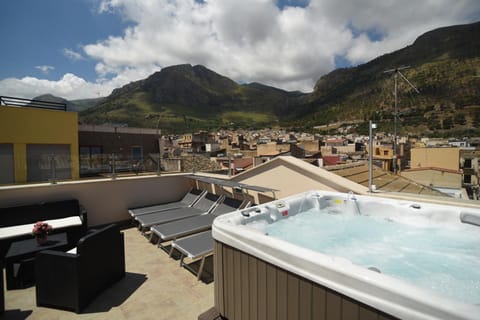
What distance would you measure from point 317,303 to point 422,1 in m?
22.9

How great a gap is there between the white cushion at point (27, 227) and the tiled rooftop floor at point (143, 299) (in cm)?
100

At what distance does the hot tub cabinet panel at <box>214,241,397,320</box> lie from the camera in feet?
5.28

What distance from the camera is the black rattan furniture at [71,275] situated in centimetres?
282

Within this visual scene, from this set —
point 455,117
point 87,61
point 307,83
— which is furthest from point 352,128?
point 307,83

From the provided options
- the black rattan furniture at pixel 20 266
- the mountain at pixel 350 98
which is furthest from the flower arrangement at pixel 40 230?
the mountain at pixel 350 98

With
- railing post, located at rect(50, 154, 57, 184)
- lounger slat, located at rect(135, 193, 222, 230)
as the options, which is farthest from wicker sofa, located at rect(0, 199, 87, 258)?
lounger slat, located at rect(135, 193, 222, 230)

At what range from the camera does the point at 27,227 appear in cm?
425

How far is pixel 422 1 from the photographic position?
1608 centimetres

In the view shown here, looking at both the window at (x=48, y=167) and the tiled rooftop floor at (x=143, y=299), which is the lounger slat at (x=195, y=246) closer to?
the tiled rooftop floor at (x=143, y=299)

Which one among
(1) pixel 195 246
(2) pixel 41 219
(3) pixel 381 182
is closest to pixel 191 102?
(2) pixel 41 219

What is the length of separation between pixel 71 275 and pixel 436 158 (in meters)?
25.8

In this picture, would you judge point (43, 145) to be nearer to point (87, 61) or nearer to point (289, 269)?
point (289, 269)

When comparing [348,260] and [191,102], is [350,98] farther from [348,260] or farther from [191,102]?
[348,260]

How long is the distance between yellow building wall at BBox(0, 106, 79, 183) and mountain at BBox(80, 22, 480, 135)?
42.5ft
